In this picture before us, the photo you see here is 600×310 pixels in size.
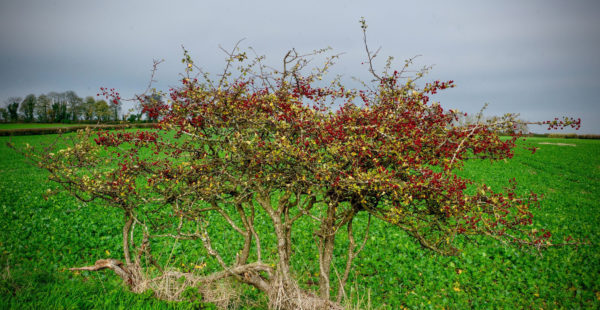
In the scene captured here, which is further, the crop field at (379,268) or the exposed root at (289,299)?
the crop field at (379,268)

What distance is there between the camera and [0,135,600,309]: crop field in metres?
4.88

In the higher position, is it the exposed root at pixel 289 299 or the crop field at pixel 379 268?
the exposed root at pixel 289 299

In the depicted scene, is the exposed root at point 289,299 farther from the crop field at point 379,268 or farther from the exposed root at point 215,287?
the crop field at point 379,268

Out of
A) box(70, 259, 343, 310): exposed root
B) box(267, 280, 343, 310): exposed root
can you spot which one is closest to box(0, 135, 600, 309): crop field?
box(70, 259, 343, 310): exposed root

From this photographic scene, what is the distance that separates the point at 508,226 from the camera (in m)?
3.89

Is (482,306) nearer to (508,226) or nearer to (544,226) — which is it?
(508,226)

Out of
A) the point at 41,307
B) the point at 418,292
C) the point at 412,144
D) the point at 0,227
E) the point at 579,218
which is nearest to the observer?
the point at 412,144

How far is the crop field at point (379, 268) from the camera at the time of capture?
4.88 metres

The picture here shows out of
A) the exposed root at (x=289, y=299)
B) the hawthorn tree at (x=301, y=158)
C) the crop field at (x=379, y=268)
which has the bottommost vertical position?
the crop field at (x=379, y=268)

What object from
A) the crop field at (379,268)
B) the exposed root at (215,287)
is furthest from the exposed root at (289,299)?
the crop field at (379,268)

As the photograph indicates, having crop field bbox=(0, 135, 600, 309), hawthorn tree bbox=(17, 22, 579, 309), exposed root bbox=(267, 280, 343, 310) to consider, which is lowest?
crop field bbox=(0, 135, 600, 309)

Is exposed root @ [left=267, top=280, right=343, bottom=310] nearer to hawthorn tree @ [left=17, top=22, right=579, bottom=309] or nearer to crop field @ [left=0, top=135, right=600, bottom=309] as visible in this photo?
hawthorn tree @ [left=17, top=22, right=579, bottom=309]

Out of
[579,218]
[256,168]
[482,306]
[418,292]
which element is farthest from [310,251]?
[579,218]

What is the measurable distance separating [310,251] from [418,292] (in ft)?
11.2
